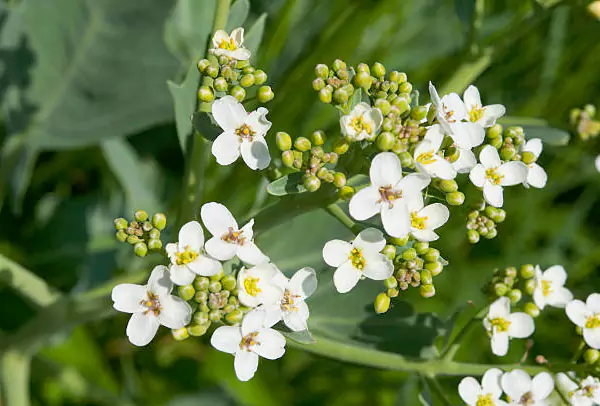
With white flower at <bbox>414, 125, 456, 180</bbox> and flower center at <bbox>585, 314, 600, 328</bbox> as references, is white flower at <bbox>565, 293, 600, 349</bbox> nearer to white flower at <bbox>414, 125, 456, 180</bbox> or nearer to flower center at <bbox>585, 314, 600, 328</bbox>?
flower center at <bbox>585, 314, 600, 328</bbox>

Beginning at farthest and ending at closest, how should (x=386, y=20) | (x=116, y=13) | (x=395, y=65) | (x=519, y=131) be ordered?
1. (x=386, y=20)
2. (x=395, y=65)
3. (x=116, y=13)
4. (x=519, y=131)

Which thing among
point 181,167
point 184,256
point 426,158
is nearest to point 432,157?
point 426,158

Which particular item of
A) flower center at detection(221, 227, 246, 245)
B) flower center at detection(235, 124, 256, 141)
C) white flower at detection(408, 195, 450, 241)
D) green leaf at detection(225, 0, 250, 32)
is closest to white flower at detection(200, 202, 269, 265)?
flower center at detection(221, 227, 246, 245)

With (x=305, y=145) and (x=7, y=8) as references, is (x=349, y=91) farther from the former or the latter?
(x=7, y=8)

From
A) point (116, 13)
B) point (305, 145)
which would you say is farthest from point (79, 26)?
point (305, 145)

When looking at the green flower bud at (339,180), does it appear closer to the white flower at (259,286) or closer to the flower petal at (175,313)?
the white flower at (259,286)

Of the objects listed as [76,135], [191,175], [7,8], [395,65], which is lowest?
[76,135]
